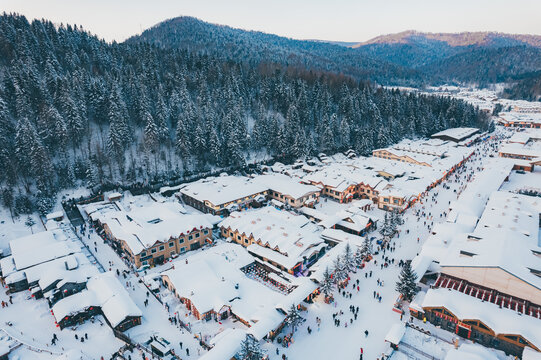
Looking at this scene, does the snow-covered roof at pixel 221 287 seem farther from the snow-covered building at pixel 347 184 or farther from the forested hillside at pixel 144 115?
the forested hillside at pixel 144 115

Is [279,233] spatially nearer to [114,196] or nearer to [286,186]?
[286,186]

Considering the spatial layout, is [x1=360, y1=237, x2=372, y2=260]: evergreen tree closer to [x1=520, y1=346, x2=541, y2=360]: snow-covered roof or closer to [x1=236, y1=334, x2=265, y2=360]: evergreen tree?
[x1=520, y1=346, x2=541, y2=360]: snow-covered roof

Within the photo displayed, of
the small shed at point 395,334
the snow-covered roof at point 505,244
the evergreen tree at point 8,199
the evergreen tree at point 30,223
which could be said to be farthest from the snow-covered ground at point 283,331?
the evergreen tree at point 8,199

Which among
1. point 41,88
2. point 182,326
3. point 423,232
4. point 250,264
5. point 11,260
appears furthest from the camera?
point 41,88

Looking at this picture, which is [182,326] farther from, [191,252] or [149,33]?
[149,33]

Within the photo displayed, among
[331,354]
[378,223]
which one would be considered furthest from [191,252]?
[378,223]
